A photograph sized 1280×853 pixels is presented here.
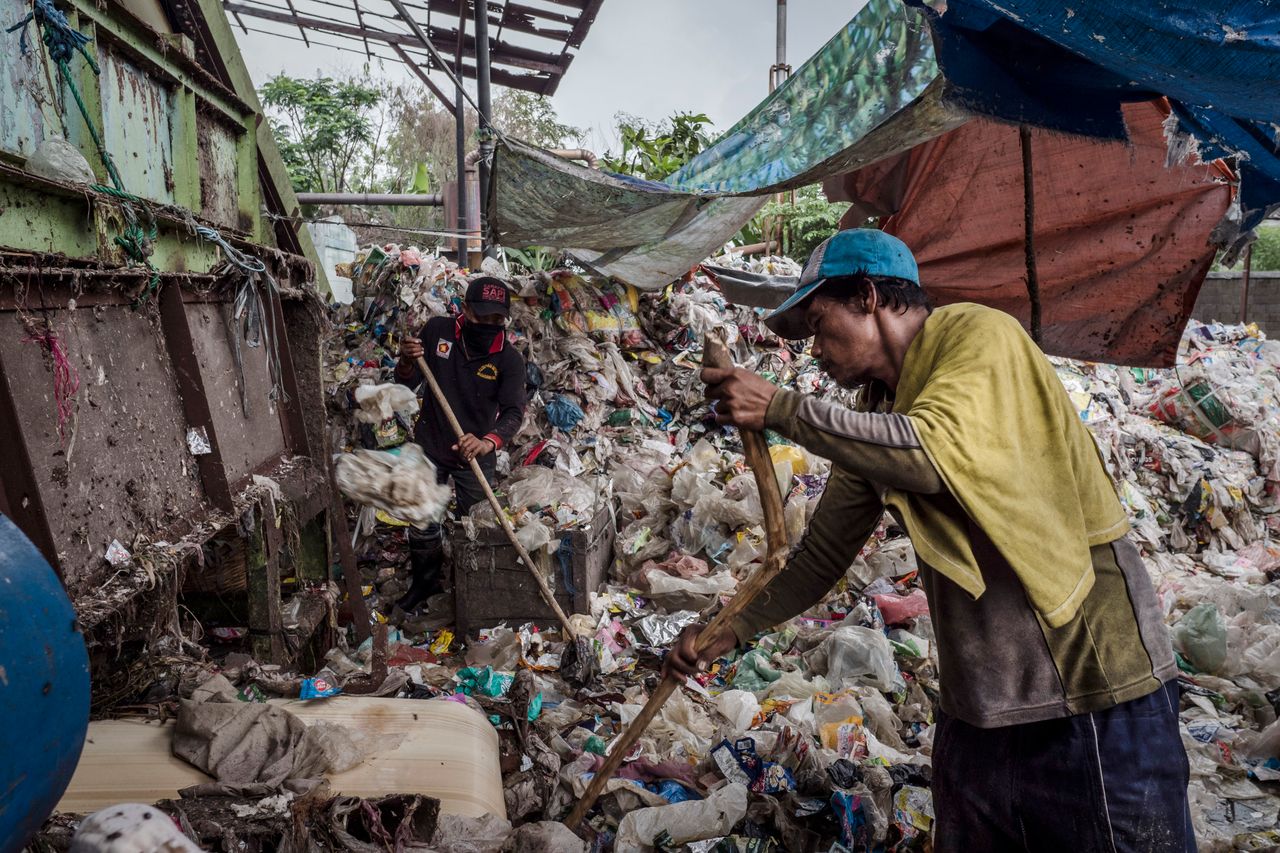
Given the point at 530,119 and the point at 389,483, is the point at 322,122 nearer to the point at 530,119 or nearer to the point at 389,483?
the point at 530,119

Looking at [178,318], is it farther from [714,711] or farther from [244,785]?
[714,711]

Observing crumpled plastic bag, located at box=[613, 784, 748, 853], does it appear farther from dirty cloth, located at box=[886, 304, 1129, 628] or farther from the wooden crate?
the wooden crate

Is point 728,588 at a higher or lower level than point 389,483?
lower

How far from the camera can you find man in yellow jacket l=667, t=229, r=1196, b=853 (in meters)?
1.44

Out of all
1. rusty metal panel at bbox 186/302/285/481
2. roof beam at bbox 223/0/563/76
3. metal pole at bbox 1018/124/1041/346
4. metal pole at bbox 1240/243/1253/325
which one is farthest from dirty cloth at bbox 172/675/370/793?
roof beam at bbox 223/0/563/76

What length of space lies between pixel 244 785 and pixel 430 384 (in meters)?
2.85

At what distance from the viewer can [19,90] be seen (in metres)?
2.66

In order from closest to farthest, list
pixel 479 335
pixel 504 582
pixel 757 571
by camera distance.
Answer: pixel 757 571
pixel 504 582
pixel 479 335

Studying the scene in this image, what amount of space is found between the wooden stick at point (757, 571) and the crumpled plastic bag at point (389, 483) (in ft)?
6.29

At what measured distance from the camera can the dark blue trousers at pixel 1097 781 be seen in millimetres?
1663

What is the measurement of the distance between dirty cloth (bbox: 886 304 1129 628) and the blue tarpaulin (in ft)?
2.28

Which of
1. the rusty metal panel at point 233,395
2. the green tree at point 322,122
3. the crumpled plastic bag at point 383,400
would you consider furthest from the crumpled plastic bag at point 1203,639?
the green tree at point 322,122

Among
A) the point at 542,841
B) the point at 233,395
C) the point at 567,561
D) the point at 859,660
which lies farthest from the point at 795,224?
the point at 542,841

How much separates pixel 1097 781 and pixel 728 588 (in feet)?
11.3
